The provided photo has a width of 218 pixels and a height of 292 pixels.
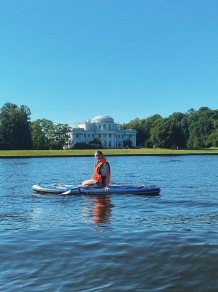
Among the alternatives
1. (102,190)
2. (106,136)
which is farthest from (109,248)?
(106,136)

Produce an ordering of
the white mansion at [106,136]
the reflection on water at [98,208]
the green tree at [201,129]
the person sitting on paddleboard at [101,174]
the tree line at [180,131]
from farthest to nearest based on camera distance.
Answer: the white mansion at [106,136], the green tree at [201,129], the tree line at [180,131], the person sitting on paddleboard at [101,174], the reflection on water at [98,208]

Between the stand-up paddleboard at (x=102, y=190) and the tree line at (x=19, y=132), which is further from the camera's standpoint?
the tree line at (x=19, y=132)

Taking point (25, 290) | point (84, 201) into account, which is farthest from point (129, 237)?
point (84, 201)

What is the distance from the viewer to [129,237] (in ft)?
34.4

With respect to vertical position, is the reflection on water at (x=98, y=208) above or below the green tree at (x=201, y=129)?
below

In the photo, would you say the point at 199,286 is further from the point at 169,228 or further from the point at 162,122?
the point at 162,122

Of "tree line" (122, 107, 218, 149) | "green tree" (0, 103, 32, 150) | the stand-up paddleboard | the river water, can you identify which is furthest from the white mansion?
the river water

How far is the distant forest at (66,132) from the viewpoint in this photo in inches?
4737

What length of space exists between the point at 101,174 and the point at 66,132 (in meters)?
139

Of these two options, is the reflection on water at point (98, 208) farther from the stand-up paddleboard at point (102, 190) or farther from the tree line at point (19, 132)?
the tree line at point (19, 132)

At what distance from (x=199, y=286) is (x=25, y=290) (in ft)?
9.45

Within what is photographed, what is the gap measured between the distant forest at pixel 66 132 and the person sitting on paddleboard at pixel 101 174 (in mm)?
101288

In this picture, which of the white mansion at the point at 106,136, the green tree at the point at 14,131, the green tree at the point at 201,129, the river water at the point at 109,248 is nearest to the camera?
the river water at the point at 109,248

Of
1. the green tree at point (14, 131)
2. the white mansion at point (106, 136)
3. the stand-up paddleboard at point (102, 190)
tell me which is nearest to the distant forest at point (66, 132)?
the green tree at point (14, 131)
